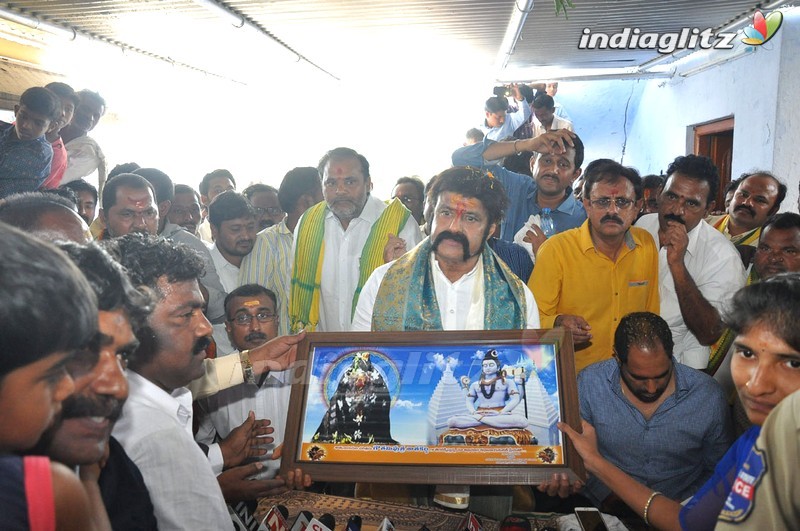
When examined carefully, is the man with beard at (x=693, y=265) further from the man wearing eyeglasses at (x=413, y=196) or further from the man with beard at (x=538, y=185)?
the man wearing eyeglasses at (x=413, y=196)

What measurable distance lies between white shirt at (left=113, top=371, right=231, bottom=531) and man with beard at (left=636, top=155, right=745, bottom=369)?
280 cm

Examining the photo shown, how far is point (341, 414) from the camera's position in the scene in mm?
2658

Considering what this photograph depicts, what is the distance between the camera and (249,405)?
3.46 m

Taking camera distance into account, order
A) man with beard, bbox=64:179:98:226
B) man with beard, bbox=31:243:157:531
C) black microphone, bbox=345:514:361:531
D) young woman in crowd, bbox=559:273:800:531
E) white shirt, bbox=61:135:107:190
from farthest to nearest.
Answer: white shirt, bbox=61:135:107:190 < man with beard, bbox=64:179:98:226 < black microphone, bbox=345:514:361:531 < young woman in crowd, bbox=559:273:800:531 < man with beard, bbox=31:243:157:531

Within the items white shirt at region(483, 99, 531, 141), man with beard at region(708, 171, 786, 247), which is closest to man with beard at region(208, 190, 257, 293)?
white shirt at region(483, 99, 531, 141)

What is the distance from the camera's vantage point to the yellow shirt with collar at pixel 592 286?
3.57 meters

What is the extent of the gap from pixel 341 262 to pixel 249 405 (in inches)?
50.0

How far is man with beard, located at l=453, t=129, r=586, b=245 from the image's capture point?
14.5 ft

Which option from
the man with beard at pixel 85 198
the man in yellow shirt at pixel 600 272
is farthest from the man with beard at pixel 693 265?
the man with beard at pixel 85 198

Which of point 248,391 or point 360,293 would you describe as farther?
point 360,293

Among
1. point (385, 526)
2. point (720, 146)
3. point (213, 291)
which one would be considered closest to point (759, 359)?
point (385, 526)

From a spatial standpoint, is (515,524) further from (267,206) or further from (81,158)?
(81,158)

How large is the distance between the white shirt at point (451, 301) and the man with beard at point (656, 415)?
1.70ft

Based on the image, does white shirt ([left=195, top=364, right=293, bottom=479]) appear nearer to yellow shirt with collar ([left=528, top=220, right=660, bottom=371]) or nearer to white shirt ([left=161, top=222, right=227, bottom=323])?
white shirt ([left=161, top=222, right=227, bottom=323])
